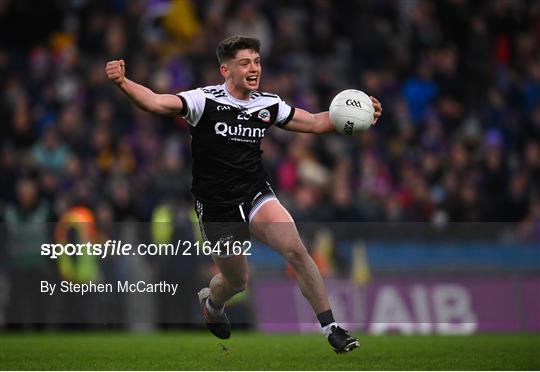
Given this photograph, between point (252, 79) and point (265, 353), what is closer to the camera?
point (252, 79)

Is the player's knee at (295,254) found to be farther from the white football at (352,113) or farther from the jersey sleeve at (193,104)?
the jersey sleeve at (193,104)

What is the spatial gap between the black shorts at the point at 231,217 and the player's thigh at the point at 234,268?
0.05m

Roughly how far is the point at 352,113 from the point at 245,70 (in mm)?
980

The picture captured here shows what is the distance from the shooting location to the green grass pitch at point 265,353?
10102 millimetres

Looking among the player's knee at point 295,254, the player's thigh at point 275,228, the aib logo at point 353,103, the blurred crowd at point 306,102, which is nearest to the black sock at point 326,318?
the player's knee at point 295,254

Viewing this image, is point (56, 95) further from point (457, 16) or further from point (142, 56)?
point (457, 16)

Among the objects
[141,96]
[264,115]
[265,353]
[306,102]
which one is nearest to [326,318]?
[265,353]

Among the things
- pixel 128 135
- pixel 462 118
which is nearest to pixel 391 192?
pixel 462 118

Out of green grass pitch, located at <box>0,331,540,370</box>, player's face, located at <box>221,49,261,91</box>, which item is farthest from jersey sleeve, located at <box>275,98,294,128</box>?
green grass pitch, located at <box>0,331,540,370</box>

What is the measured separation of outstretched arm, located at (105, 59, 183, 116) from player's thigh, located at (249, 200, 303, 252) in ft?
3.68

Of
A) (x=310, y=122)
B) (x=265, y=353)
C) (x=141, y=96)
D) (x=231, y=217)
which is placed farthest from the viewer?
(x=265, y=353)

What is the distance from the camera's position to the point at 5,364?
33.4 feet

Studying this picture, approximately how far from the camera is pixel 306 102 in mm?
19344

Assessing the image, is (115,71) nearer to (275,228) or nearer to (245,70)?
(245,70)
